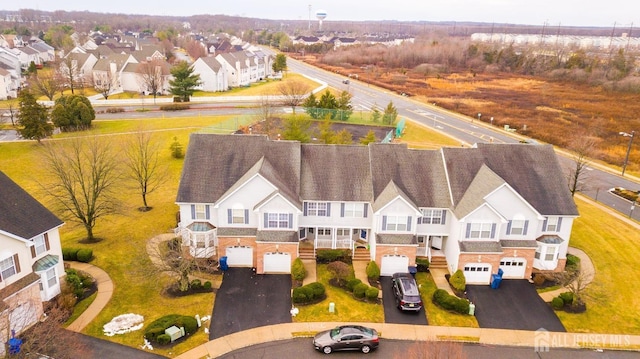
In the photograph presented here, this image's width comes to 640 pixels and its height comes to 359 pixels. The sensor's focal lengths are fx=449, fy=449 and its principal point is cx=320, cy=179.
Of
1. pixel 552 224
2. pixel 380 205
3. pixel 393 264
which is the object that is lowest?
pixel 393 264

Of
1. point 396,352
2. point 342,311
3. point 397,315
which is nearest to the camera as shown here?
point 396,352

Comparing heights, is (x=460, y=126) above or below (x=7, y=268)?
below

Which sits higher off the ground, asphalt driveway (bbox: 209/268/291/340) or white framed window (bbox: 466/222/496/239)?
white framed window (bbox: 466/222/496/239)

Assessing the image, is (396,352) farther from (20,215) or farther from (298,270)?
(20,215)

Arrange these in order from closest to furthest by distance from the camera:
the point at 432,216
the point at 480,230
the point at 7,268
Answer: the point at 7,268 < the point at 480,230 < the point at 432,216

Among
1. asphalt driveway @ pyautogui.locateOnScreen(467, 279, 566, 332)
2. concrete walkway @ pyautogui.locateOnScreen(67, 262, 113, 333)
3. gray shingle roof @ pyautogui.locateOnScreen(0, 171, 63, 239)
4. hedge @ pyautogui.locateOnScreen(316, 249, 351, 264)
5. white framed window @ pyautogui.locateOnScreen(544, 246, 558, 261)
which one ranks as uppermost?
gray shingle roof @ pyautogui.locateOnScreen(0, 171, 63, 239)

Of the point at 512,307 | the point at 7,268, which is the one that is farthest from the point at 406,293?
the point at 7,268

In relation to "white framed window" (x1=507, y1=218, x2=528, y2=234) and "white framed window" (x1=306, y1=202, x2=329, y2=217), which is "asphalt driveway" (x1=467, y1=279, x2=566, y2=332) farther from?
"white framed window" (x1=306, y1=202, x2=329, y2=217)

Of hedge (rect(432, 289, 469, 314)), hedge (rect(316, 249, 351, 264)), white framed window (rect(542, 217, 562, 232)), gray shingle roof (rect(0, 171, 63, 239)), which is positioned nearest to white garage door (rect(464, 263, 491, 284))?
hedge (rect(432, 289, 469, 314))
